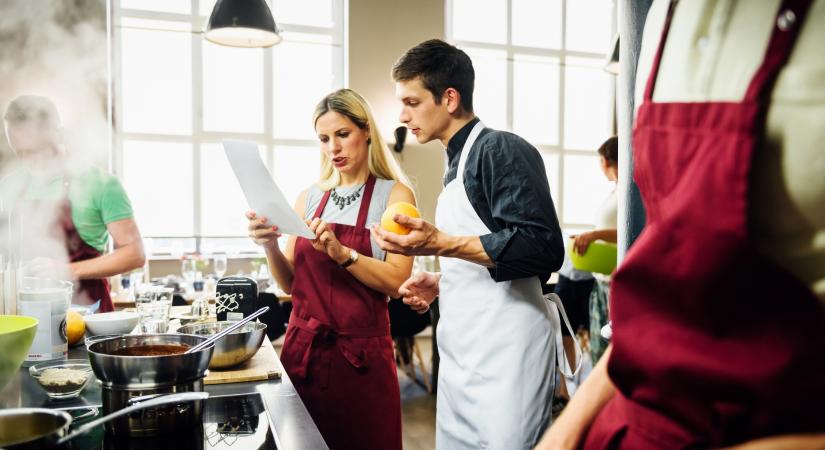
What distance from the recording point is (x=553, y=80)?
761cm

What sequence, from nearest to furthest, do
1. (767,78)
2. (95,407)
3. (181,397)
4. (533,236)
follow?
(767,78) → (181,397) → (95,407) → (533,236)

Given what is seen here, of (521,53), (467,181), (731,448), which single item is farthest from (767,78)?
(521,53)

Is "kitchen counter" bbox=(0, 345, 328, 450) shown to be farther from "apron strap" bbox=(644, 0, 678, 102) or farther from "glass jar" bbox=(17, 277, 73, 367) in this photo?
"apron strap" bbox=(644, 0, 678, 102)

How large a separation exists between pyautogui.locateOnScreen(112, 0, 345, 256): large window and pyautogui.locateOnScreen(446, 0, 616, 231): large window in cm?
180

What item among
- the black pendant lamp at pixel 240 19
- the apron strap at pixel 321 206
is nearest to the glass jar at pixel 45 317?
the apron strap at pixel 321 206

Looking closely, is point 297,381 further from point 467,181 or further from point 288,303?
point 288,303

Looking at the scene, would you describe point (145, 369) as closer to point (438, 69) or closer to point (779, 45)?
point (779, 45)

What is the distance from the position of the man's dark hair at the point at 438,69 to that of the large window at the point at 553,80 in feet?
18.0

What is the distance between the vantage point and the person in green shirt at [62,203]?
2447 millimetres

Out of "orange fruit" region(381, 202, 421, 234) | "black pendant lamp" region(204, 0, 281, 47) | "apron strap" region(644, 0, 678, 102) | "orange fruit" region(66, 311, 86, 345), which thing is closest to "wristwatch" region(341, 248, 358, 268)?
"orange fruit" region(381, 202, 421, 234)

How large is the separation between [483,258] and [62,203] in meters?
1.89

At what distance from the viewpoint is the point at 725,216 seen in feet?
1.96

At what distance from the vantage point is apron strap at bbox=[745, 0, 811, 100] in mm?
560

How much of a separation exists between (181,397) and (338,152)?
1.42m
